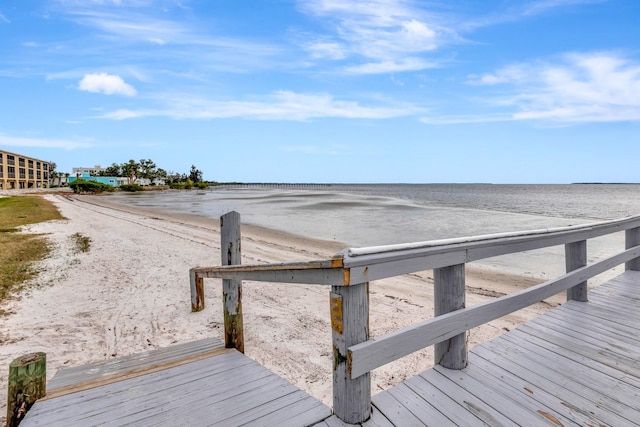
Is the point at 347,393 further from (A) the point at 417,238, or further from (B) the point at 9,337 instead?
(A) the point at 417,238

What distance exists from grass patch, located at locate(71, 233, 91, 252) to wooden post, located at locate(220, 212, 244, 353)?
9753 millimetres

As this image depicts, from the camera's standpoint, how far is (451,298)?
2.13 metres

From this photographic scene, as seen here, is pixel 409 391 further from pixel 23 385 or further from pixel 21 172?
pixel 21 172

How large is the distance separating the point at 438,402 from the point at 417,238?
559 inches

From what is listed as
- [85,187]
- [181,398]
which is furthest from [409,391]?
[85,187]

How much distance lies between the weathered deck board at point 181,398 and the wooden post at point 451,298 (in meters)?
1.03

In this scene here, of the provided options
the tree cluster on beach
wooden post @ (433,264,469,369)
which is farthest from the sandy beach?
the tree cluster on beach

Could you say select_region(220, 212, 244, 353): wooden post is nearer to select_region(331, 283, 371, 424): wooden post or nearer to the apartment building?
select_region(331, 283, 371, 424): wooden post

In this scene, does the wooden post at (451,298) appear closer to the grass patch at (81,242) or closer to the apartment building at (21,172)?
the grass patch at (81,242)

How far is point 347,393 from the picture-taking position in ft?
5.32

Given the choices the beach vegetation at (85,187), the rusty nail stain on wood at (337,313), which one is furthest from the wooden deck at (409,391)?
the beach vegetation at (85,187)

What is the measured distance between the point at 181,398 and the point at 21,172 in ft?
374

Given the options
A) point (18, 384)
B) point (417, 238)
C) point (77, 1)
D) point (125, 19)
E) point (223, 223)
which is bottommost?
point (417, 238)

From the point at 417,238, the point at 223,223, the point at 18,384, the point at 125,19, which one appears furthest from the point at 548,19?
the point at 18,384
